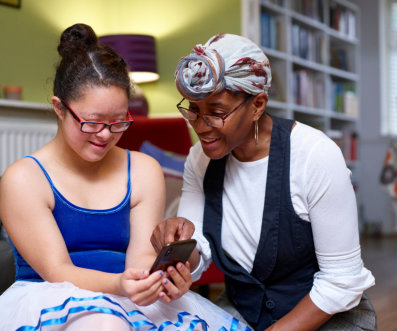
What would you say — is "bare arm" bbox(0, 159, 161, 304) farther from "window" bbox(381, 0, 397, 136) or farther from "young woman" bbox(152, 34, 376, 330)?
"window" bbox(381, 0, 397, 136)

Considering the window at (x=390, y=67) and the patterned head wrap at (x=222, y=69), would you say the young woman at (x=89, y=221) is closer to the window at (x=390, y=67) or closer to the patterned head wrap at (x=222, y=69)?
the patterned head wrap at (x=222, y=69)

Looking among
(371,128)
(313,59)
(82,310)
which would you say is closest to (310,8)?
(313,59)

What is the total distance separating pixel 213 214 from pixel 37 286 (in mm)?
481

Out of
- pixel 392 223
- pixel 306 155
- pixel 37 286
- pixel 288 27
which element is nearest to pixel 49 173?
pixel 37 286

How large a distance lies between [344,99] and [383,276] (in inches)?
88.2

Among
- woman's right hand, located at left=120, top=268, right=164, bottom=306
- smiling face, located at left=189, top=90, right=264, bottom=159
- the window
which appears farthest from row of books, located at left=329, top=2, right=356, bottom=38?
woman's right hand, located at left=120, top=268, right=164, bottom=306

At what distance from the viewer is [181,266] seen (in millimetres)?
1042

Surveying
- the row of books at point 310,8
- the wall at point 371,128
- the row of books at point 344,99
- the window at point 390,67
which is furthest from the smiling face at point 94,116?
the window at point 390,67

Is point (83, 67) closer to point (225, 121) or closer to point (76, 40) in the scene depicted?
point (76, 40)

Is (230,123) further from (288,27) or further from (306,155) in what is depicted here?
(288,27)

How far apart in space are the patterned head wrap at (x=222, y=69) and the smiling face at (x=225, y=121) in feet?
0.08

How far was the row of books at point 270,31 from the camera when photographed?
392 centimetres

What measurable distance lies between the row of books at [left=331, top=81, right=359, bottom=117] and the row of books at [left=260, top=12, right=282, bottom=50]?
1.14 metres

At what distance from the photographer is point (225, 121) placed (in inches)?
45.5
